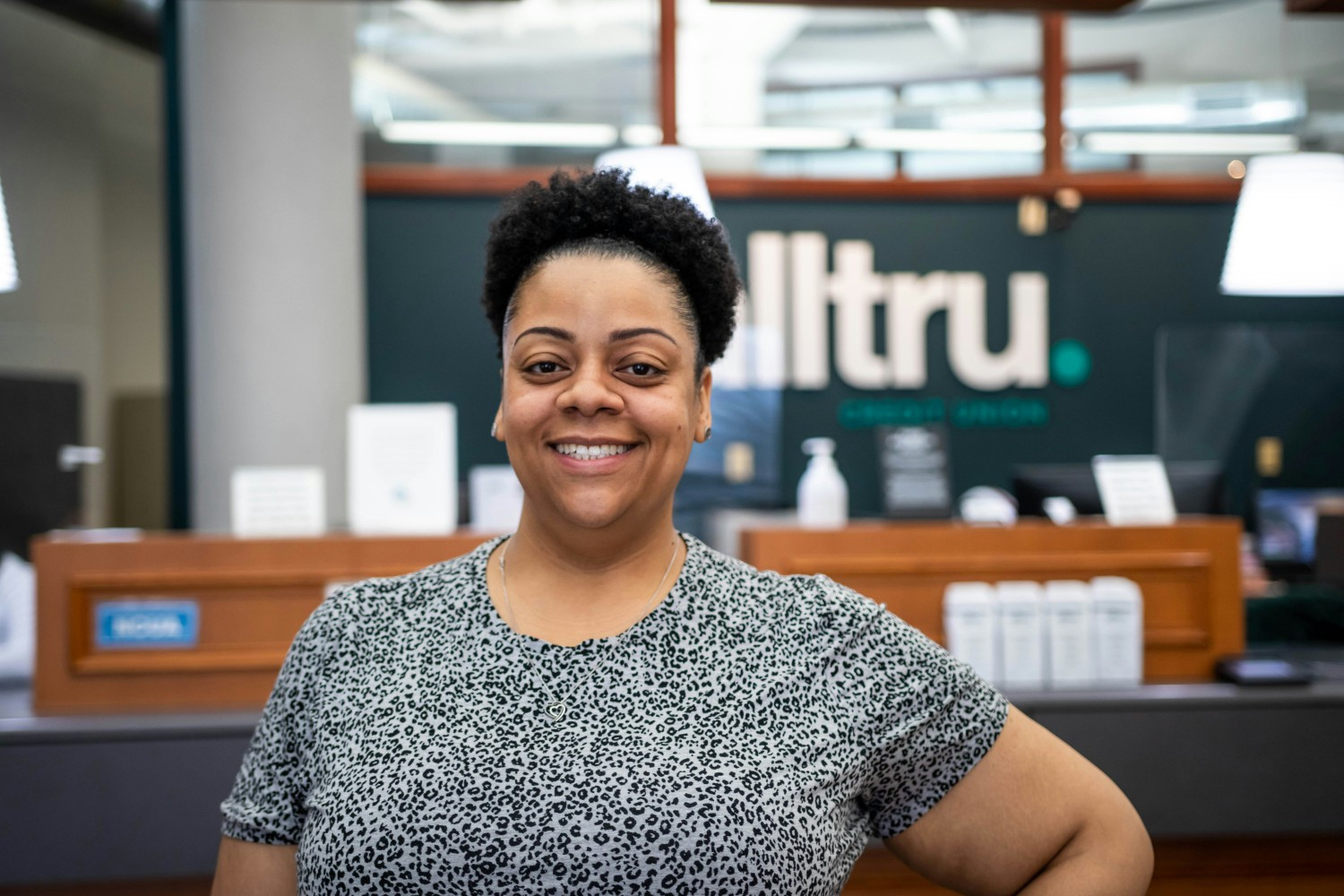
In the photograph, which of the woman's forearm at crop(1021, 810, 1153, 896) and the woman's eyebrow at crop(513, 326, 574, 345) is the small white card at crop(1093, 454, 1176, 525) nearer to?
the woman's forearm at crop(1021, 810, 1153, 896)

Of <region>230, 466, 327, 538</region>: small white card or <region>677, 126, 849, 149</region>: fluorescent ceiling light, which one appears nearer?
<region>230, 466, 327, 538</region>: small white card

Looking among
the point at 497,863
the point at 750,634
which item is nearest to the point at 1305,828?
the point at 750,634

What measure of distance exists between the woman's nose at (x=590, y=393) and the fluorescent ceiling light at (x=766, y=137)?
4.63 m

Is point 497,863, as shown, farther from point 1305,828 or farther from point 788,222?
point 788,222

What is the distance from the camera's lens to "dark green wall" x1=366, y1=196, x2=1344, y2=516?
5.68 metres

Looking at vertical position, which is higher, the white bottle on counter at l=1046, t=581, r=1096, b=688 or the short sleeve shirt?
the short sleeve shirt

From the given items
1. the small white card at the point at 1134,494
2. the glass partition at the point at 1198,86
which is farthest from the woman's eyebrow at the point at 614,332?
the glass partition at the point at 1198,86

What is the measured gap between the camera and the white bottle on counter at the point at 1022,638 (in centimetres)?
268

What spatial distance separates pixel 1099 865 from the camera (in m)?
Result: 1.28

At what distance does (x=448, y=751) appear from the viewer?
3.78 ft

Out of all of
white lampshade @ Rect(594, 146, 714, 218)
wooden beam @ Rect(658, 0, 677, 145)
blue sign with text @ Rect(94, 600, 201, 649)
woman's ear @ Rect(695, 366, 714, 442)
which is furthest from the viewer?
wooden beam @ Rect(658, 0, 677, 145)

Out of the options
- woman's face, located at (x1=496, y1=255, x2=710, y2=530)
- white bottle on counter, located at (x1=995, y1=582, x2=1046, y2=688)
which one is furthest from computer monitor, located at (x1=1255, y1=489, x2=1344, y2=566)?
woman's face, located at (x1=496, y1=255, x2=710, y2=530)

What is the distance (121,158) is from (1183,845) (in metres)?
4.46

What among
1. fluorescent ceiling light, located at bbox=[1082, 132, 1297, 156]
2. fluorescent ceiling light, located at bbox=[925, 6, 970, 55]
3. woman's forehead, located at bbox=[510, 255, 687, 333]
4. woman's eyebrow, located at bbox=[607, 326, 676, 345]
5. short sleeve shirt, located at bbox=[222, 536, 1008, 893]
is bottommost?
short sleeve shirt, located at bbox=[222, 536, 1008, 893]
